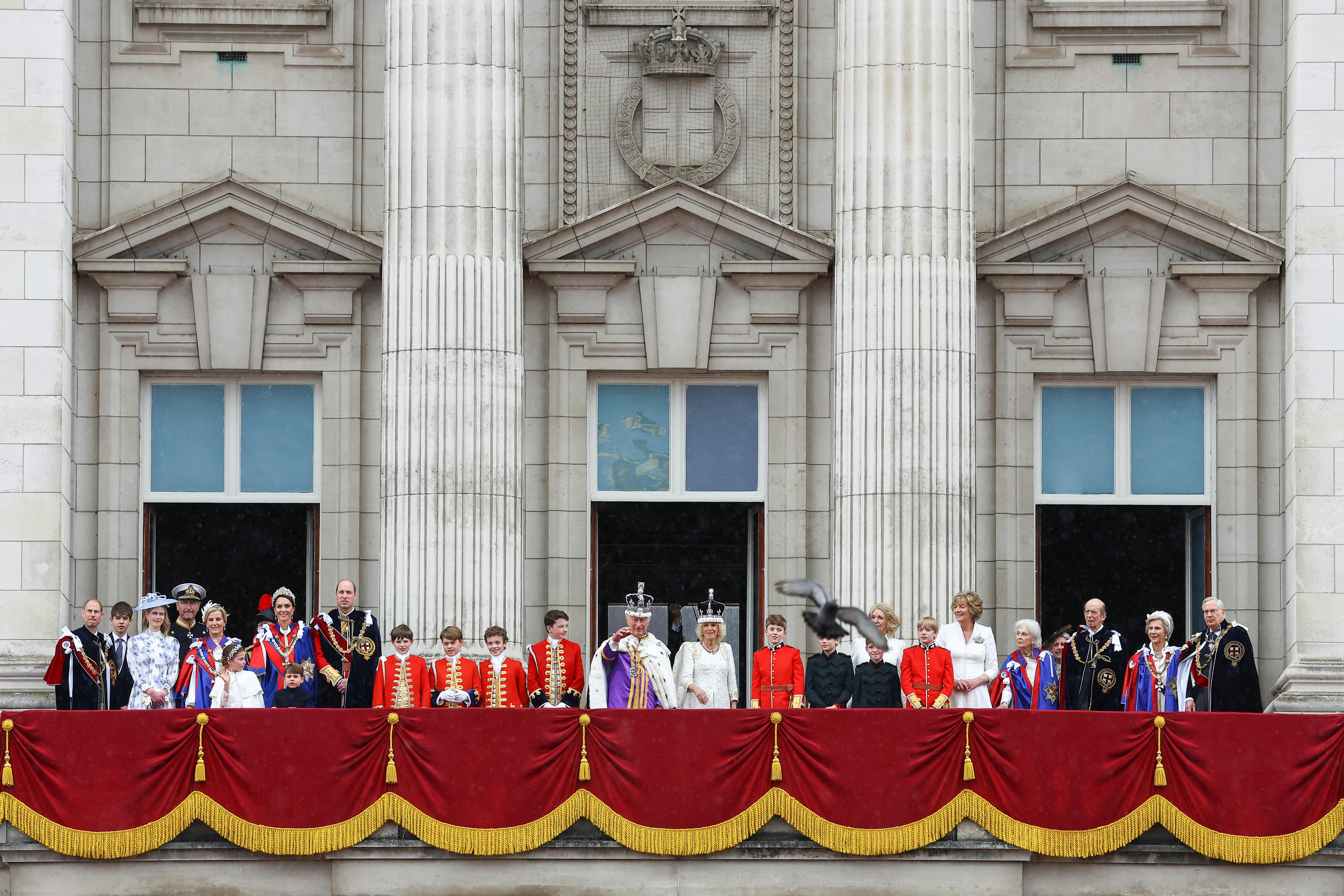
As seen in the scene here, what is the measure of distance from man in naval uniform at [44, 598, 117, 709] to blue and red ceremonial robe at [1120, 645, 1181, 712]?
35.4 ft

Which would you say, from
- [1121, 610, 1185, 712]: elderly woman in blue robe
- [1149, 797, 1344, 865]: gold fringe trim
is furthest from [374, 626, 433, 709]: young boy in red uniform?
[1149, 797, 1344, 865]: gold fringe trim

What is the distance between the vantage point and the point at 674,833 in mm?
23188

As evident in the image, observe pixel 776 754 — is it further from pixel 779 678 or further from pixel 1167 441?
pixel 1167 441

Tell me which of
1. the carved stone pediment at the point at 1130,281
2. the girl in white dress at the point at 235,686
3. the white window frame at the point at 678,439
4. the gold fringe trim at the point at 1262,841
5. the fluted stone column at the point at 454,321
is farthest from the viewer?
the white window frame at the point at 678,439

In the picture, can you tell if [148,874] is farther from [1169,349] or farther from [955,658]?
[1169,349]

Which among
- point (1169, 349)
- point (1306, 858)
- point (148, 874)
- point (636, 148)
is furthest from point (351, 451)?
point (1306, 858)

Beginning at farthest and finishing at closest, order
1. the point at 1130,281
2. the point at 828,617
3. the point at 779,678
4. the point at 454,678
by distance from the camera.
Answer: the point at 1130,281 → the point at 454,678 → the point at 779,678 → the point at 828,617

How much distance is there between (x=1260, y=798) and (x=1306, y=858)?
73 centimetres

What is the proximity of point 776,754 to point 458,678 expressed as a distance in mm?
3770

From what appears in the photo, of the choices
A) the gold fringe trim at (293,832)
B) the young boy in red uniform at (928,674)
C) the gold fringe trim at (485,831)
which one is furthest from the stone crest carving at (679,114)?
the gold fringe trim at (293,832)

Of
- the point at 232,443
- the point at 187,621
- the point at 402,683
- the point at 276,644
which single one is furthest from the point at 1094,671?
the point at 232,443

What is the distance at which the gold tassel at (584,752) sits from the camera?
23203mm

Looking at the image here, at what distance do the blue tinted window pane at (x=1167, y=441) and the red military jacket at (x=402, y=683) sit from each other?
9.79 m

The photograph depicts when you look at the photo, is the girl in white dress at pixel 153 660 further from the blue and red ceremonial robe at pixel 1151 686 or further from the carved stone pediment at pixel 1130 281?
the carved stone pediment at pixel 1130 281
